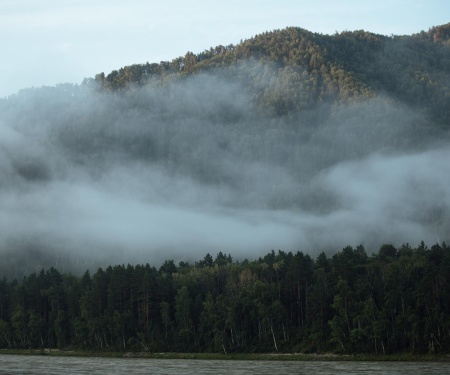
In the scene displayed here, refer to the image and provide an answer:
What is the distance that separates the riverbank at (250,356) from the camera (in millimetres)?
124806

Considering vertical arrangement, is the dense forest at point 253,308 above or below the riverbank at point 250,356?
above

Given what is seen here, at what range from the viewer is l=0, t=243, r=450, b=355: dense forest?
434 feet

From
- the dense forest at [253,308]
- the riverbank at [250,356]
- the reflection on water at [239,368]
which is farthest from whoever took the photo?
the dense forest at [253,308]

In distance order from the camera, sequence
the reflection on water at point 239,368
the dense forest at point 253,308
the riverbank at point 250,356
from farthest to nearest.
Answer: the dense forest at point 253,308, the riverbank at point 250,356, the reflection on water at point 239,368

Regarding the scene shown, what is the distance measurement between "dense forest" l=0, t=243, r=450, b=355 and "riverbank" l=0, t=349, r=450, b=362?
2.96 meters

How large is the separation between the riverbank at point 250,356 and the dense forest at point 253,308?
2.96 m

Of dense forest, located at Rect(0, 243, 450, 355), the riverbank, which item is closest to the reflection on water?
the riverbank

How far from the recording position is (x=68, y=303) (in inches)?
7003

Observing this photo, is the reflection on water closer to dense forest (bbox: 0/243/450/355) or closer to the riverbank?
the riverbank

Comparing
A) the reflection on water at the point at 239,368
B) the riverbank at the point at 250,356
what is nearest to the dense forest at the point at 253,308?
the riverbank at the point at 250,356

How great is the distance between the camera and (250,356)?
456 feet

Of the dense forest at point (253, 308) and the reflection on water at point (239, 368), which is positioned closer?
the reflection on water at point (239, 368)

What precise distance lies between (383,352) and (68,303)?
78.3 metres

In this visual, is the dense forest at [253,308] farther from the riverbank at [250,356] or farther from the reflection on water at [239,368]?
the reflection on water at [239,368]
